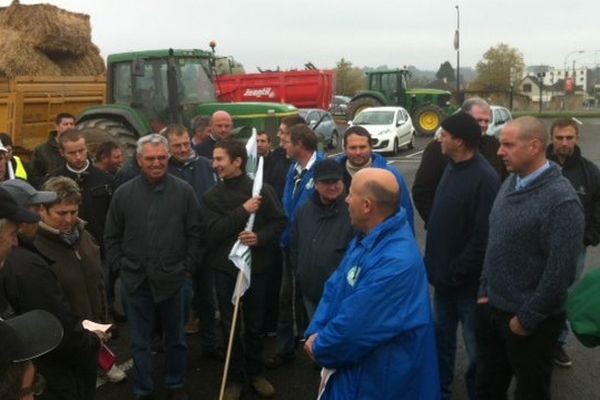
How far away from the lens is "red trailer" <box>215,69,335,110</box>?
71.4 feet

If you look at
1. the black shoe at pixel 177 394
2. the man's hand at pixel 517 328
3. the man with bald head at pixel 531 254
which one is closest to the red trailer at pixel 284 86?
the black shoe at pixel 177 394

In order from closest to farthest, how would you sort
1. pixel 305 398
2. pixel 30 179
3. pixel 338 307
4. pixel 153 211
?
pixel 338 307
pixel 153 211
pixel 305 398
pixel 30 179

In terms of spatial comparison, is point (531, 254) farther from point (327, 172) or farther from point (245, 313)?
point (245, 313)

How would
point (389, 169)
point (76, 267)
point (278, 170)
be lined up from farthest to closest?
point (278, 170) < point (389, 169) < point (76, 267)

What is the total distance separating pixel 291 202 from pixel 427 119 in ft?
81.7

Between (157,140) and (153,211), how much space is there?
497 millimetres

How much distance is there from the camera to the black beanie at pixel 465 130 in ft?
13.1

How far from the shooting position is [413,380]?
2.78m

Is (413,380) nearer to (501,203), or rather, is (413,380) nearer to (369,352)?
(369,352)

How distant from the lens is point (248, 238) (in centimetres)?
450

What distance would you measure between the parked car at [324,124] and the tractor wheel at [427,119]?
4696 mm

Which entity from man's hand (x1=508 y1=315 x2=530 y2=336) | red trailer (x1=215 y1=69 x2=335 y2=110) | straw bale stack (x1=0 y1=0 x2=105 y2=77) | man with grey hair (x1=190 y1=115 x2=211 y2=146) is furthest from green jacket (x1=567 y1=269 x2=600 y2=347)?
red trailer (x1=215 y1=69 x2=335 y2=110)

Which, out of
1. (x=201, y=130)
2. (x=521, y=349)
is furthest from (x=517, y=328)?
(x=201, y=130)

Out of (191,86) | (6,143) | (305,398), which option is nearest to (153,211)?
(305,398)
